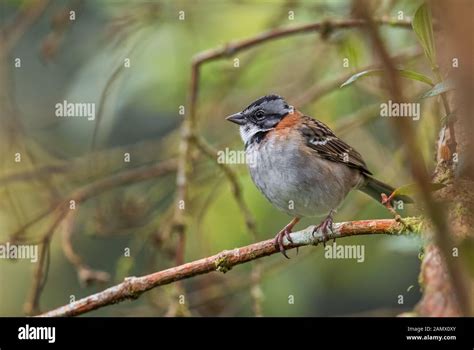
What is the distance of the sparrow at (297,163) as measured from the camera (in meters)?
3.68

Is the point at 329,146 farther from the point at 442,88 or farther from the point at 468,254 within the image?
the point at 468,254

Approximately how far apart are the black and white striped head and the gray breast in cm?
15

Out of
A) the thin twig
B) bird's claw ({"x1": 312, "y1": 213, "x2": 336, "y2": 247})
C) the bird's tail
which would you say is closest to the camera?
the thin twig

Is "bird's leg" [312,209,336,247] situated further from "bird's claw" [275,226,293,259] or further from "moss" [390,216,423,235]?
"moss" [390,216,423,235]

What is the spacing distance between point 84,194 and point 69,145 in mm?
659

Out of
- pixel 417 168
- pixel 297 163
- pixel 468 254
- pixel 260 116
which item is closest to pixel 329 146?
pixel 297 163

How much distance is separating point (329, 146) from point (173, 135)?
126cm

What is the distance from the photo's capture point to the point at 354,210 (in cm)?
439

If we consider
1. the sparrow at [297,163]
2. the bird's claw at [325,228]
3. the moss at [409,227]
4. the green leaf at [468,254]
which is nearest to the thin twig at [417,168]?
the green leaf at [468,254]

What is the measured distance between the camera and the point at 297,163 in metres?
3.75

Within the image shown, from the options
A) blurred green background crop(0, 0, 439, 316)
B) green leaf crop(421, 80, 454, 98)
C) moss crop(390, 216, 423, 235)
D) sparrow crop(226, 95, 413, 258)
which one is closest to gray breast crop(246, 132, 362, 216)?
sparrow crop(226, 95, 413, 258)

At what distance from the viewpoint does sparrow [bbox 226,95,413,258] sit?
145 inches
